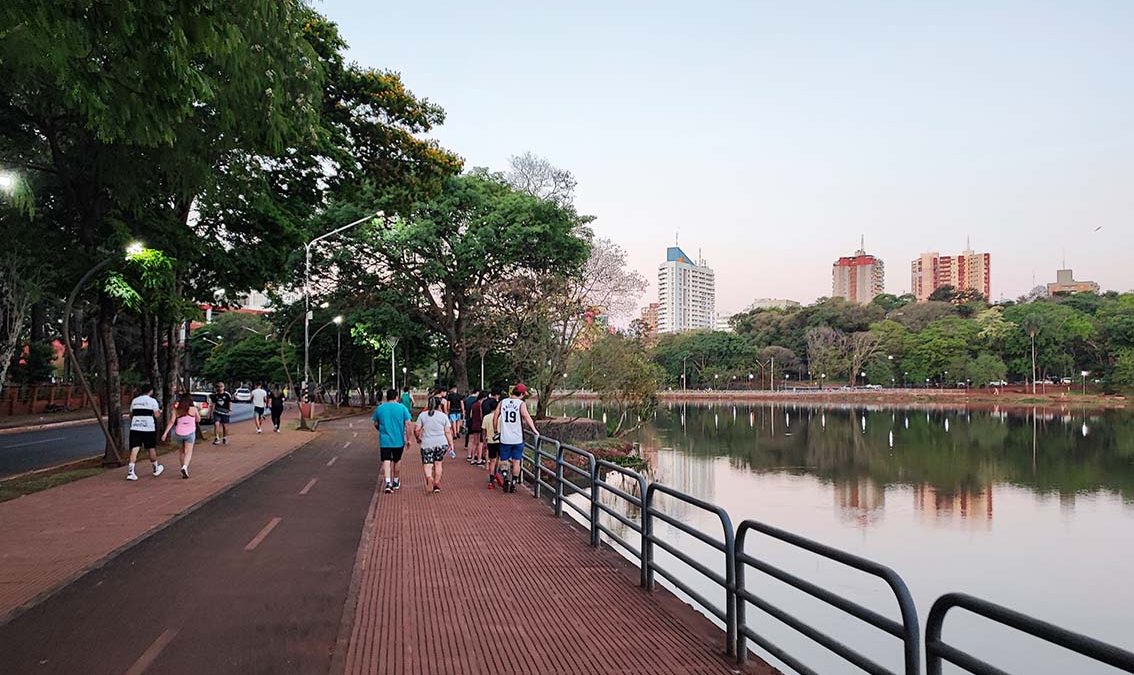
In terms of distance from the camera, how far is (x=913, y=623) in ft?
13.4

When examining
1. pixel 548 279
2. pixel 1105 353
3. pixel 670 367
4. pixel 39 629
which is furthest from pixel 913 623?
pixel 670 367

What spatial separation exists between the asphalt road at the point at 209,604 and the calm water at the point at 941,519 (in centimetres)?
792

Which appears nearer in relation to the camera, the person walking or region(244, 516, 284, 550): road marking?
region(244, 516, 284, 550): road marking

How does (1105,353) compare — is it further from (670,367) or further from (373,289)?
(373,289)

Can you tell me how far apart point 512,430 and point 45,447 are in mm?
18637

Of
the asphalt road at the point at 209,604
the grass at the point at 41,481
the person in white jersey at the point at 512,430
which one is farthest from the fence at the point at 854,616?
the grass at the point at 41,481

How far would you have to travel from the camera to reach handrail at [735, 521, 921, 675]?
13.5ft

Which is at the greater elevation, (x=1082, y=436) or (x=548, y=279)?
(x=548, y=279)

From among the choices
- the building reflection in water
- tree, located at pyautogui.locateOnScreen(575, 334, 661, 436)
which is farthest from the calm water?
tree, located at pyautogui.locateOnScreen(575, 334, 661, 436)

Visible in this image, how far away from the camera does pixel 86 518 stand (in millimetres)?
11883

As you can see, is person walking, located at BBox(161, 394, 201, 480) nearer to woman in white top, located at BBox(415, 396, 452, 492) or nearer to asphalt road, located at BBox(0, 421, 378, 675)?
asphalt road, located at BBox(0, 421, 378, 675)

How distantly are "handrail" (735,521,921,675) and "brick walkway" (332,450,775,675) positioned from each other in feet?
1.25

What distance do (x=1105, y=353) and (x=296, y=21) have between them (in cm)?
11604

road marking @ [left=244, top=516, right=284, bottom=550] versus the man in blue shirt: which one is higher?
the man in blue shirt
